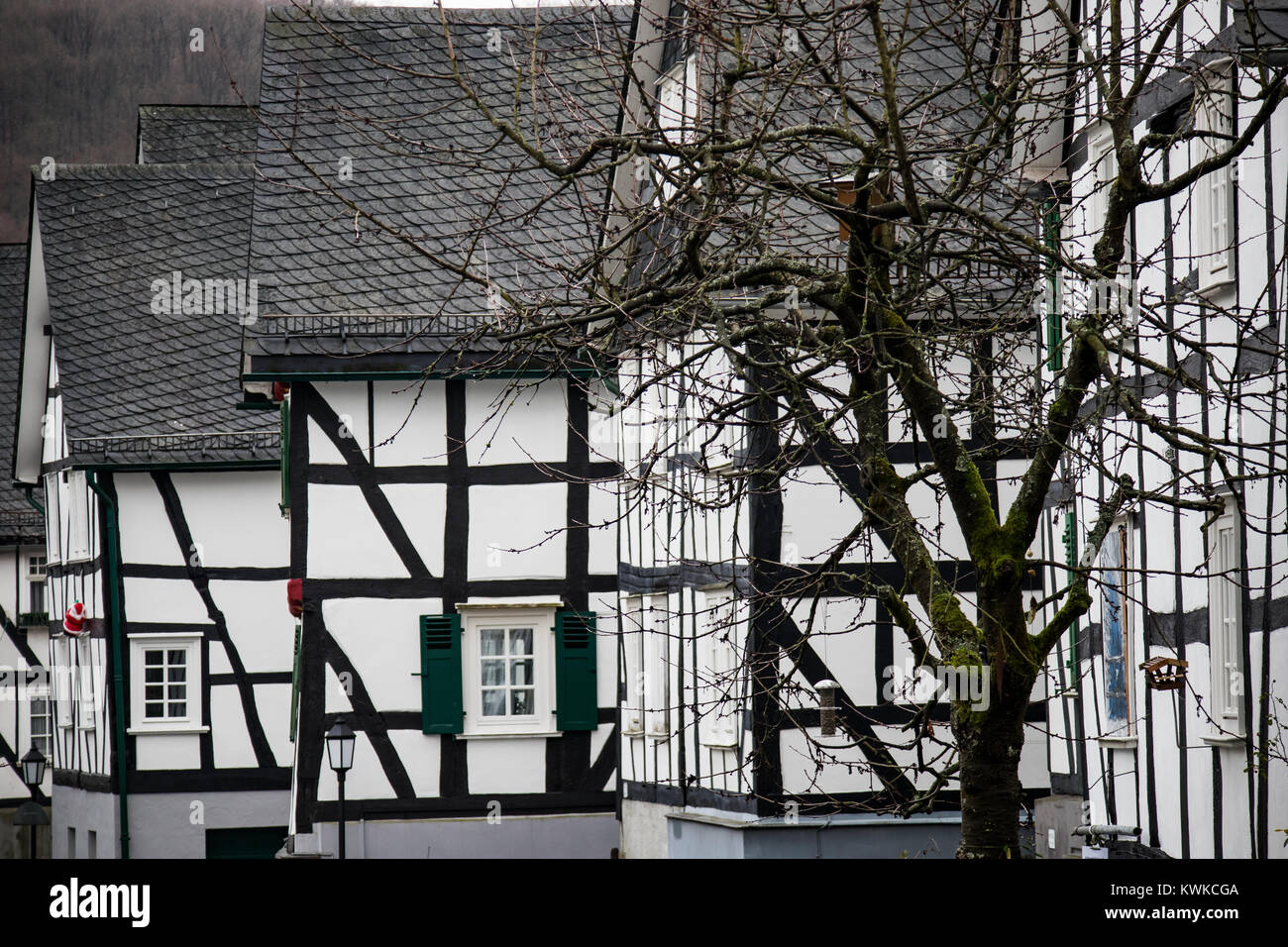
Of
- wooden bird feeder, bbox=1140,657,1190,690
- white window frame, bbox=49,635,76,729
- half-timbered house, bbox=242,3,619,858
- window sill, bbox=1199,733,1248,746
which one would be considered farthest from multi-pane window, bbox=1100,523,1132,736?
white window frame, bbox=49,635,76,729

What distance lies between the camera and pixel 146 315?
2397 cm

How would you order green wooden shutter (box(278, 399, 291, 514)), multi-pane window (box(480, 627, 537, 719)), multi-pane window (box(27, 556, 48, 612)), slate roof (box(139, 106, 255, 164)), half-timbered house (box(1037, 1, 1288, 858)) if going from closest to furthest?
half-timbered house (box(1037, 1, 1288, 858))
green wooden shutter (box(278, 399, 291, 514))
multi-pane window (box(480, 627, 537, 719))
slate roof (box(139, 106, 255, 164))
multi-pane window (box(27, 556, 48, 612))

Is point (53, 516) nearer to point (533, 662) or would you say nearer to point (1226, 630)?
point (533, 662)

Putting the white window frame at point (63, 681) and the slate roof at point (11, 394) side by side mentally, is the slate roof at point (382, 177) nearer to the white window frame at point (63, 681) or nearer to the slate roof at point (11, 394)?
the white window frame at point (63, 681)

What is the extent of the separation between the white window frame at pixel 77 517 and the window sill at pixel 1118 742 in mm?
16297

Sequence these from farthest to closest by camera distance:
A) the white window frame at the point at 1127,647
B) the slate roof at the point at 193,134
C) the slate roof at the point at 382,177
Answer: the slate roof at the point at 193,134 → the slate roof at the point at 382,177 → the white window frame at the point at 1127,647

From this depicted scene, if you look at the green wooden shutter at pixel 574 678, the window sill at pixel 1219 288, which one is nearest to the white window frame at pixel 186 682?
the green wooden shutter at pixel 574 678

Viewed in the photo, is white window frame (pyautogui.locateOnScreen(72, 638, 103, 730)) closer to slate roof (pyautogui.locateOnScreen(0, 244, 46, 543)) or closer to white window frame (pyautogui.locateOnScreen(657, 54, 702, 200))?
slate roof (pyautogui.locateOnScreen(0, 244, 46, 543))

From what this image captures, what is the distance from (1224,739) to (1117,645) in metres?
2.85

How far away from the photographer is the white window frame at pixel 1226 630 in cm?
902

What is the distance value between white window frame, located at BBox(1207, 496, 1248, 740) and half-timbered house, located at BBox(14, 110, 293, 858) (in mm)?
14705

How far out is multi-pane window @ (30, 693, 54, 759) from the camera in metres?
29.1
